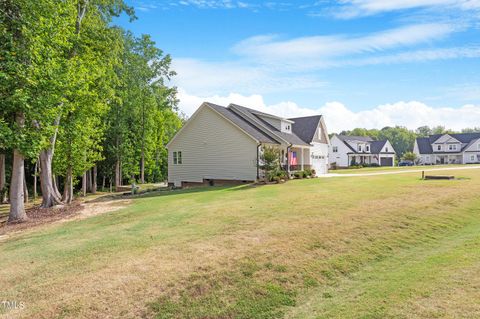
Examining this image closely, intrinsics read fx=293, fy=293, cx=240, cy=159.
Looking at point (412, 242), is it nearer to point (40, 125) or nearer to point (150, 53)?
point (40, 125)

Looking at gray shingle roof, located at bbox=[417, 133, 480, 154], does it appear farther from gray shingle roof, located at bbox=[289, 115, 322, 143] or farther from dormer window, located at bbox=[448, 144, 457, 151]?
gray shingle roof, located at bbox=[289, 115, 322, 143]

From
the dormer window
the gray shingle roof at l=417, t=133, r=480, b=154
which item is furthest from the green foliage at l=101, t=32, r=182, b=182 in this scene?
the dormer window

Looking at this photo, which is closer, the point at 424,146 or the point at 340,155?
the point at 340,155

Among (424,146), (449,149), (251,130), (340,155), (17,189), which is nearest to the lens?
(17,189)

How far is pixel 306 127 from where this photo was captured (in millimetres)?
33219

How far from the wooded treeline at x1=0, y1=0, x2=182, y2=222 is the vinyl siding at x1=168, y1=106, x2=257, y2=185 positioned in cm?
669

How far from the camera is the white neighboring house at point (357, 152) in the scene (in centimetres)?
5756

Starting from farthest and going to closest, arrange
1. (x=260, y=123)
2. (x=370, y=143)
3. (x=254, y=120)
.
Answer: (x=370, y=143)
(x=254, y=120)
(x=260, y=123)

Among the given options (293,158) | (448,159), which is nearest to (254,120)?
(293,158)

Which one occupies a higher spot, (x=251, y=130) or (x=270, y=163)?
(x=251, y=130)

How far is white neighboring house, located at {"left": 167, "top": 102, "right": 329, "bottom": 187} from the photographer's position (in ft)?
76.3

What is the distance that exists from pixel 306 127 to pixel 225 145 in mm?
12812

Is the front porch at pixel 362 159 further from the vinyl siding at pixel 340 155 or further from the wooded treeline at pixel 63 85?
the wooded treeline at pixel 63 85

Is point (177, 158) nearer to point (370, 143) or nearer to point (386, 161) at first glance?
point (370, 143)
